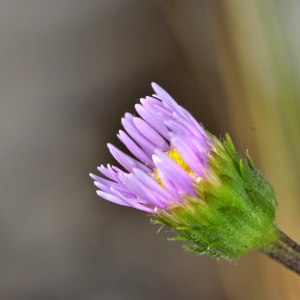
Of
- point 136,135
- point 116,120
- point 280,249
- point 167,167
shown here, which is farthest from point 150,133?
point 116,120

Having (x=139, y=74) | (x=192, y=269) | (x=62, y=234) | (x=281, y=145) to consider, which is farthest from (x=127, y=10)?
(x=192, y=269)

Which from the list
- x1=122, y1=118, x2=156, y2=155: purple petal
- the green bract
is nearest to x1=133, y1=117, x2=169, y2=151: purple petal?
x1=122, y1=118, x2=156, y2=155: purple petal

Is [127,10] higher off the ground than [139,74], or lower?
higher

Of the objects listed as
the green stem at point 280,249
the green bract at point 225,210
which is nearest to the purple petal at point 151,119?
the green bract at point 225,210

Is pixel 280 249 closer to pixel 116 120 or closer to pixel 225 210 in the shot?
pixel 225 210

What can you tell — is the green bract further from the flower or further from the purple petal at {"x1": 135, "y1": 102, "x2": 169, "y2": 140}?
the purple petal at {"x1": 135, "y1": 102, "x2": 169, "y2": 140}

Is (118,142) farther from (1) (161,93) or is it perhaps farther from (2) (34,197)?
(1) (161,93)

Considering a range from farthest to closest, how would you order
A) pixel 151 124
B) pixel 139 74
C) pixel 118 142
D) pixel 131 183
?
pixel 139 74 < pixel 118 142 < pixel 151 124 < pixel 131 183
